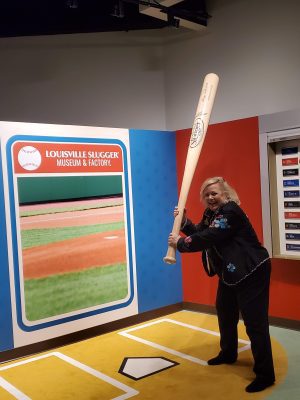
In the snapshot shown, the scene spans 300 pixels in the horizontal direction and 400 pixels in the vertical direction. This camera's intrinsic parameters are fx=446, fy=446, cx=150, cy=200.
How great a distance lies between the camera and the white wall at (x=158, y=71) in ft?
17.7

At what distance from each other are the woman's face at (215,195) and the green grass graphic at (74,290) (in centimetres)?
163

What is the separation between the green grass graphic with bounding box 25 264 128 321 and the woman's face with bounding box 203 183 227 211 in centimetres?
163

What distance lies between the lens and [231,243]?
316 centimetres

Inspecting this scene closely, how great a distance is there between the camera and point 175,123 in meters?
6.64

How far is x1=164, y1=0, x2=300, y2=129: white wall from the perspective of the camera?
5.29m

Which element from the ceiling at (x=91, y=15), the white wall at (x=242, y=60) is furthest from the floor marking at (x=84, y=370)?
the white wall at (x=242, y=60)

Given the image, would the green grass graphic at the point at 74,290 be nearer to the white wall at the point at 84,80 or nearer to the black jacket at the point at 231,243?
the black jacket at the point at 231,243

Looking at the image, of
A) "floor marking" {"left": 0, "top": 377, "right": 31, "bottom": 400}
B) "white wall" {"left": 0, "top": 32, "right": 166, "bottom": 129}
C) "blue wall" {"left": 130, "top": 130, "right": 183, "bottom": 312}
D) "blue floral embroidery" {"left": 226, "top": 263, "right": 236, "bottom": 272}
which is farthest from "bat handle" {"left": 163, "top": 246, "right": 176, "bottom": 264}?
"white wall" {"left": 0, "top": 32, "right": 166, "bottom": 129}

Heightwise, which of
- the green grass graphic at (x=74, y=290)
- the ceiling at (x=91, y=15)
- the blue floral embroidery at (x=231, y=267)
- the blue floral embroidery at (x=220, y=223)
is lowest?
the green grass graphic at (x=74, y=290)

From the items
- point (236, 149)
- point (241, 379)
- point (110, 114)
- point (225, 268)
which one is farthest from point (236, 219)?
point (110, 114)

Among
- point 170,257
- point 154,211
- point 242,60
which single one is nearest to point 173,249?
point 170,257

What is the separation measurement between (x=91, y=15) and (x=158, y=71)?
145 cm

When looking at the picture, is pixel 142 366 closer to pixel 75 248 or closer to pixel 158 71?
pixel 75 248

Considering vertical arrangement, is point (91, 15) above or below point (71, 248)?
above
